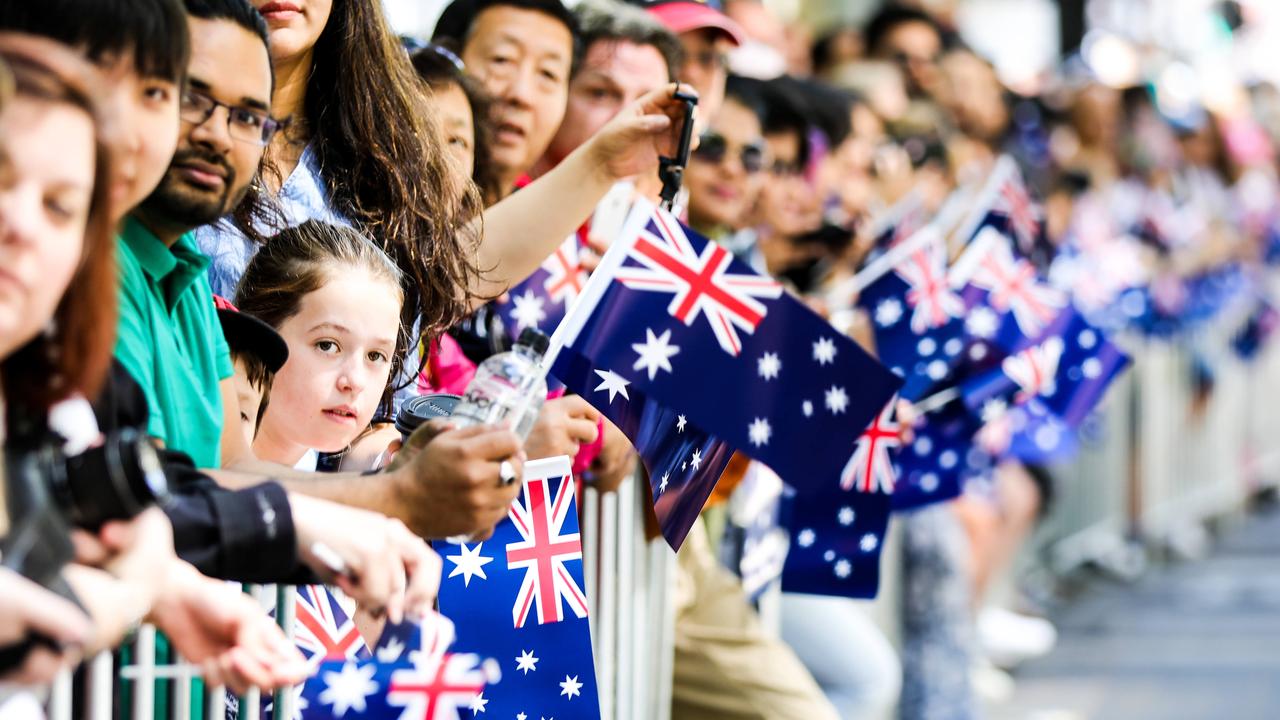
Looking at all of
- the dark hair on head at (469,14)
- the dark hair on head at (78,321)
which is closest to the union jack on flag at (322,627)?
the dark hair on head at (78,321)

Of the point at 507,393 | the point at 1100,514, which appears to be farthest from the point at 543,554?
the point at 1100,514

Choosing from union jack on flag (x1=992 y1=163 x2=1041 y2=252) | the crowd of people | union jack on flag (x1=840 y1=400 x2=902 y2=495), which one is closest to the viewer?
the crowd of people

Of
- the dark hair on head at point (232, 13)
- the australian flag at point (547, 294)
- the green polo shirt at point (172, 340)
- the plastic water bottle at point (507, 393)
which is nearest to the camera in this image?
the green polo shirt at point (172, 340)

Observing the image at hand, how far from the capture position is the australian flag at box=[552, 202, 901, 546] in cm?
355

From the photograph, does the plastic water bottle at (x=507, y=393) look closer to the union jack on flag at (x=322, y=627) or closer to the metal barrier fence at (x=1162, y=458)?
the union jack on flag at (x=322, y=627)

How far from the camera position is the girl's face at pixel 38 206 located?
1.95m

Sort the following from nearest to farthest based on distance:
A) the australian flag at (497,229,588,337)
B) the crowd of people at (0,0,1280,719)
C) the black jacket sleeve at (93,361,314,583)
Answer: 1. the crowd of people at (0,0,1280,719)
2. the black jacket sleeve at (93,361,314,583)
3. the australian flag at (497,229,588,337)

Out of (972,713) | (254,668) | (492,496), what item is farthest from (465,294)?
(972,713)

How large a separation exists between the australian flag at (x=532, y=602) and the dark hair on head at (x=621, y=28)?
155cm

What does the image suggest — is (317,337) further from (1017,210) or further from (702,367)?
(1017,210)

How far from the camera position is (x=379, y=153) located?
11.3ft

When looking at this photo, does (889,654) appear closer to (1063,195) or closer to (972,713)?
(972,713)

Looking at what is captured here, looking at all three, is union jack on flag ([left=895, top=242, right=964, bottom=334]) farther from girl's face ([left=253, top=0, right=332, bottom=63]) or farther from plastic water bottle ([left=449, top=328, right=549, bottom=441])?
plastic water bottle ([left=449, top=328, right=549, bottom=441])

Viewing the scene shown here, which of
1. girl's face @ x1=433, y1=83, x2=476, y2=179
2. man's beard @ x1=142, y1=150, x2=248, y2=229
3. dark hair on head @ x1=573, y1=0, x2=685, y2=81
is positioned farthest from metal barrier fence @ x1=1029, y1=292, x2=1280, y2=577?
man's beard @ x1=142, y1=150, x2=248, y2=229
